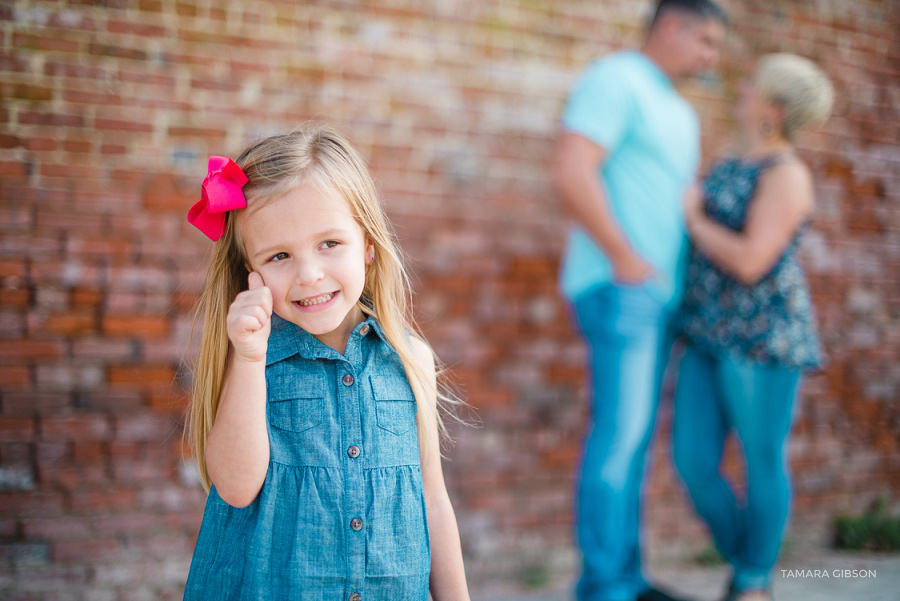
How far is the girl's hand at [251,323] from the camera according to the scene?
1.30 metres

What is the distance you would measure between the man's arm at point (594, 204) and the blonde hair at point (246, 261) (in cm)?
115

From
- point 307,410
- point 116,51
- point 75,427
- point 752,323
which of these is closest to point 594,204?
point 752,323

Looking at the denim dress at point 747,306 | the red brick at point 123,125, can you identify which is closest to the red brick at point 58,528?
the red brick at point 123,125

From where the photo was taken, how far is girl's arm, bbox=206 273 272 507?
1325 millimetres

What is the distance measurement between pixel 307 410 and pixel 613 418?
4.72ft

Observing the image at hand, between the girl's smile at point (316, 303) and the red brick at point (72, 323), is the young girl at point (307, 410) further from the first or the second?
the red brick at point (72, 323)

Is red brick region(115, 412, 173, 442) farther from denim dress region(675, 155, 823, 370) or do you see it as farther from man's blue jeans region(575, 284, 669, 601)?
denim dress region(675, 155, 823, 370)

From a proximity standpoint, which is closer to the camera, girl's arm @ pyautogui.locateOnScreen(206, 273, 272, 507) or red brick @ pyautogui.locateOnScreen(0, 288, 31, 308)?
girl's arm @ pyautogui.locateOnScreen(206, 273, 272, 507)

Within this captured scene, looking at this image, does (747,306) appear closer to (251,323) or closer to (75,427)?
(251,323)

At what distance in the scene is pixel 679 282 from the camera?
9.17ft

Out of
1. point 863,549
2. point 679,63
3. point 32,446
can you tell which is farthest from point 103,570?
point 863,549

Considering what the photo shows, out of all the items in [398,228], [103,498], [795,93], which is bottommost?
[103,498]

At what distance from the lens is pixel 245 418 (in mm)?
1335

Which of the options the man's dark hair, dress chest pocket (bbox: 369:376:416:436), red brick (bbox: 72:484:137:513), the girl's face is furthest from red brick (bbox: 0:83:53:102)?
the man's dark hair
